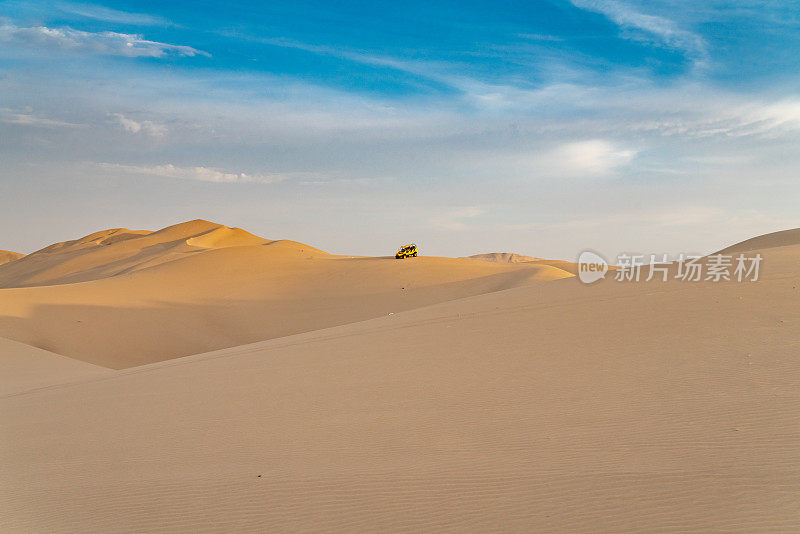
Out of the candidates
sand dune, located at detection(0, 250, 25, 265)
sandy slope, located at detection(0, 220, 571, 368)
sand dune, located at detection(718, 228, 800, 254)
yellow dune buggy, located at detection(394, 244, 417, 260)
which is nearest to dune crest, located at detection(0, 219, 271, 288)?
sandy slope, located at detection(0, 220, 571, 368)

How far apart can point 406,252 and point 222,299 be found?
15.0 metres

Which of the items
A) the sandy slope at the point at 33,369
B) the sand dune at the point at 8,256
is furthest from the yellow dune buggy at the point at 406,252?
the sand dune at the point at 8,256

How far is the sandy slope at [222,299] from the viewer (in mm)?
21250

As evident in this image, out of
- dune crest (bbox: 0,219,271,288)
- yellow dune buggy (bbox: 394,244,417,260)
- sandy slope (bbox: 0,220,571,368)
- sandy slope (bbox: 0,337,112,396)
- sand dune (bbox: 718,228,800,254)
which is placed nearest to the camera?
sandy slope (bbox: 0,337,112,396)

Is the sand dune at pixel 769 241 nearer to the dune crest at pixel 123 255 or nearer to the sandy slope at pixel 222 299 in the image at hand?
the sandy slope at pixel 222 299

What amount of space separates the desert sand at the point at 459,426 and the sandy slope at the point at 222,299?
717cm

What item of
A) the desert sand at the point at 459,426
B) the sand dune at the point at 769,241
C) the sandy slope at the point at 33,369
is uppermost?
the sand dune at the point at 769,241

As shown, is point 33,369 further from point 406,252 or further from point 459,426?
point 406,252

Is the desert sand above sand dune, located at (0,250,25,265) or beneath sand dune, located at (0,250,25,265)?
beneath

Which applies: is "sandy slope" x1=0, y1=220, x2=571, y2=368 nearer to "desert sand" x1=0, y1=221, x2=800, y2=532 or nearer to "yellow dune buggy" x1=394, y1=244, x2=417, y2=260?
"yellow dune buggy" x1=394, y1=244, x2=417, y2=260

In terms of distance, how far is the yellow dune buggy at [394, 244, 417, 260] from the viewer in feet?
131

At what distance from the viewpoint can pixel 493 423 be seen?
19.4ft

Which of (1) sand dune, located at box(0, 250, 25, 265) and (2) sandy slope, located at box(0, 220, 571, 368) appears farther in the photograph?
Answer: (1) sand dune, located at box(0, 250, 25, 265)

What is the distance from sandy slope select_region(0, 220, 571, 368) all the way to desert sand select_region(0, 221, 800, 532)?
23.5 ft
